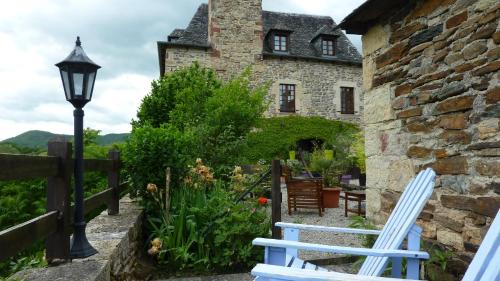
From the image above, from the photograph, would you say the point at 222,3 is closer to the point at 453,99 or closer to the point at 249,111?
the point at 249,111

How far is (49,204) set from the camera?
7.41 ft

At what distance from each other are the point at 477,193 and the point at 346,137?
41.3 feet

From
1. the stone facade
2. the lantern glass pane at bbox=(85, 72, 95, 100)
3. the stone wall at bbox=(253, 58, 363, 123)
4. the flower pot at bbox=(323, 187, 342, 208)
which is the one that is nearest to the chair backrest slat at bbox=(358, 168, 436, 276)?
the stone facade

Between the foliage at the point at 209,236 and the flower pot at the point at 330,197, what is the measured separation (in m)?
3.65

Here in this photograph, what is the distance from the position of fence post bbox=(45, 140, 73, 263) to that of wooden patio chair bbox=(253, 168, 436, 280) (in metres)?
1.28

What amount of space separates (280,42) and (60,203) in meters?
14.4

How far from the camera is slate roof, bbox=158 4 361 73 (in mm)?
14720

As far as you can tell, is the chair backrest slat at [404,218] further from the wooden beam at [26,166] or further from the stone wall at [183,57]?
the stone wall at [183,57]

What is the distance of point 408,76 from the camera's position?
2.87 meters

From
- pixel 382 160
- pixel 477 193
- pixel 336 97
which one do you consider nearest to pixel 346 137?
pixel 336 97

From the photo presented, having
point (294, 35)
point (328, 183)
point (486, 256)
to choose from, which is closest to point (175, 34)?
point (294, 35)

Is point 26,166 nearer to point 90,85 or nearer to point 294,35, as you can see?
point 90,85

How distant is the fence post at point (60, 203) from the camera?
7.38ft

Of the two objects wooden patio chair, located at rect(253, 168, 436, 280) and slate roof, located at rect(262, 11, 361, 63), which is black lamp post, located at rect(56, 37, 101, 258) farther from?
slate roof, located at rect(262, 11, 361, 63)
